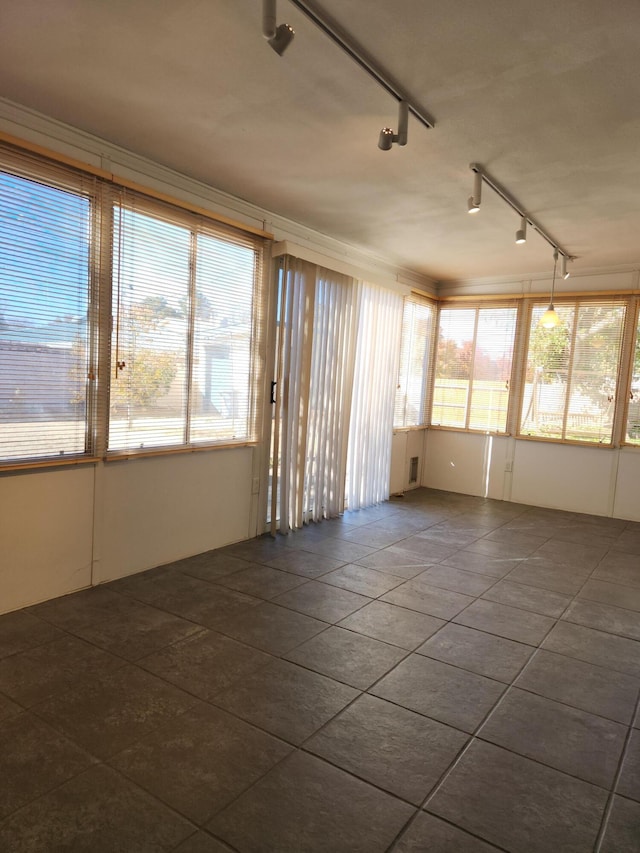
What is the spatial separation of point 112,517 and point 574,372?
5166mm

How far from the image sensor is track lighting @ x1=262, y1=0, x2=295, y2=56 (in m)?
1.84

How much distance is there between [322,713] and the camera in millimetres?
2357

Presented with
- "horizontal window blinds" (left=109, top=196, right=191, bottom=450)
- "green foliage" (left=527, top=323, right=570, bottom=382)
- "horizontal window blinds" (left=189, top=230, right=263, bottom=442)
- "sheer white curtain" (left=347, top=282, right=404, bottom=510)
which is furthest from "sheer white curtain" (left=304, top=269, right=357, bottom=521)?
"green foliage" (left=527, top=323, right=570, bottom=382)

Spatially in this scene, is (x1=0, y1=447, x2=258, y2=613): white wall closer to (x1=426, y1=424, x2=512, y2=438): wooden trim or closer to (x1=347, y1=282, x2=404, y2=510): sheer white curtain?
(x1=347, y1=282, x2=404, y2=510): sheer white curtain

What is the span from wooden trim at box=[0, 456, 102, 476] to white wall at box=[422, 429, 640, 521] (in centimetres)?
491

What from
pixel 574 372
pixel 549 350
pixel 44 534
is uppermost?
pixel 549 350

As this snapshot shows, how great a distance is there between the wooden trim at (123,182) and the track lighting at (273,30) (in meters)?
1.73

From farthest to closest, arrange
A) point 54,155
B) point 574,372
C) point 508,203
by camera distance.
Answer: point 574,372
point 508,203
point 54,155

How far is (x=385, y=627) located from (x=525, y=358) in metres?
4.51

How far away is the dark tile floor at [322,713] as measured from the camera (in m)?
1.77

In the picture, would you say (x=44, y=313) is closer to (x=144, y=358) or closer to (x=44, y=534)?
(x=144, y=358)

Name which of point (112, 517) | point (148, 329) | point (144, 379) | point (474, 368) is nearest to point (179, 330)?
point (148, 329)

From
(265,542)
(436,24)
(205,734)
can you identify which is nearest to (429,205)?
(436,24)

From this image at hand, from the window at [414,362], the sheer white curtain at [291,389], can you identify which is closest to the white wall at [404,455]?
the window at [414,362]
